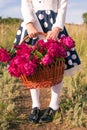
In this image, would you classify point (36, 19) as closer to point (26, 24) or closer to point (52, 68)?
point (26, 24)

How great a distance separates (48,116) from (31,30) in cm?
99

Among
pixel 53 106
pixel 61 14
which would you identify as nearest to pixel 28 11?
pixel 61 14

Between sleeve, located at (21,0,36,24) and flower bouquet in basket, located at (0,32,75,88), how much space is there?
388mm

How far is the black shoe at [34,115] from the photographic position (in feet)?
15.2

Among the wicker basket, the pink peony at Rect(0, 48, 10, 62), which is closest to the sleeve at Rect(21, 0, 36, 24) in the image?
the pink peony at Rect(0, 48, 10, 62)

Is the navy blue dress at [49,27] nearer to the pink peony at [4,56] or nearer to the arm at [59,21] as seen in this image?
the arm at [59,21]

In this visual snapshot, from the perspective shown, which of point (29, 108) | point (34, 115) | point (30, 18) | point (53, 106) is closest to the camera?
point (30, 18)

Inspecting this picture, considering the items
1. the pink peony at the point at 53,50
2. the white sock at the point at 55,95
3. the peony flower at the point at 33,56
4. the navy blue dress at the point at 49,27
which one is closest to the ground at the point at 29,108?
the white sock at the point at 55,95

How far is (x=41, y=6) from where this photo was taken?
451 cm

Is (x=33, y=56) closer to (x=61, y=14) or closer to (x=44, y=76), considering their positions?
(x=44, y=76)

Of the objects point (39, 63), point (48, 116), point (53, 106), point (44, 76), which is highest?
point (39, 63)

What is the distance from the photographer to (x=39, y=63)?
4.00m

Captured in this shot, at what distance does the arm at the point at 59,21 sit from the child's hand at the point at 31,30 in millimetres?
141

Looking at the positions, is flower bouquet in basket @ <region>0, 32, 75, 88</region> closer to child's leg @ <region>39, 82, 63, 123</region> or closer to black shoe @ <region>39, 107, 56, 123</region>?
child's leg @ <region>39, 82, 63, 123</region>
